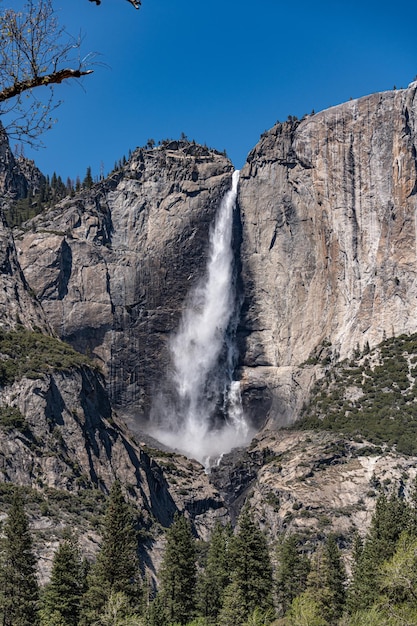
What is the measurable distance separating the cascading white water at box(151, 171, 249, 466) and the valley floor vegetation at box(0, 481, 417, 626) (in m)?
67.3

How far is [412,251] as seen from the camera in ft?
426

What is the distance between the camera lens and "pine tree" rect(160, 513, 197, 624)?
205ft

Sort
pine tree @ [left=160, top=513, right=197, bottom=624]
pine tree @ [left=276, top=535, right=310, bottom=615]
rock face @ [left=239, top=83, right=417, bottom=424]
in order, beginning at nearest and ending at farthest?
pine tree @ [left=160, top=513, right=197, bottom=624]
pine tree @ [left=276, top=535, right=310, bottom=615]
rock face @ [left=239, top=83, right=417, bottom=424]

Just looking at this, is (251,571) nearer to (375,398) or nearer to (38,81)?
(38,81)

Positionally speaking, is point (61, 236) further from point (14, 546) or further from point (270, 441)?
point (14, 546)

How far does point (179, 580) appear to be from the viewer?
63.5 meters

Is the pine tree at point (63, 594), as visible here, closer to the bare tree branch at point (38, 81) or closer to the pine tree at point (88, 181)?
the bare tree branch at point (38, 81)

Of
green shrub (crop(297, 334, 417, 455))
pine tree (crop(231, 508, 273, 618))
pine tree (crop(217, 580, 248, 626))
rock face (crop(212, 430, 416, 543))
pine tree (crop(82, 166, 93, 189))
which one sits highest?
pine tree (crop(82, 166, 93, 189))

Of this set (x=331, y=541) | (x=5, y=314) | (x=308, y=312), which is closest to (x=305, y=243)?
(x=308, y=312)

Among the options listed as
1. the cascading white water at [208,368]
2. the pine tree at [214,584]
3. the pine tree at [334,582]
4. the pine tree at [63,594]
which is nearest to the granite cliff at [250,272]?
the cascading white water at [208,368]

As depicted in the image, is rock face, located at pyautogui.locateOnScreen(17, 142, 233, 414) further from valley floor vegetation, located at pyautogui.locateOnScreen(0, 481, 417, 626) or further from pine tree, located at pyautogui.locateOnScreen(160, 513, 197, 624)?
pine tree, located at pyautogui.locateOnScreen(160, 513, 197, 624)

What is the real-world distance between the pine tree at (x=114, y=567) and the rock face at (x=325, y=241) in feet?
232

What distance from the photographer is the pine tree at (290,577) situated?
6888 centimetres

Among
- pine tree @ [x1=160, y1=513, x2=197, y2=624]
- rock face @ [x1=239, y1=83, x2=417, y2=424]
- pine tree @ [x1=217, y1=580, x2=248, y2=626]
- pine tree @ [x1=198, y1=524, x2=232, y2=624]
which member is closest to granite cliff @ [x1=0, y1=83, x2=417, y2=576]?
rock face @ [x1=239, y1=83, x2=417, y2=424]
